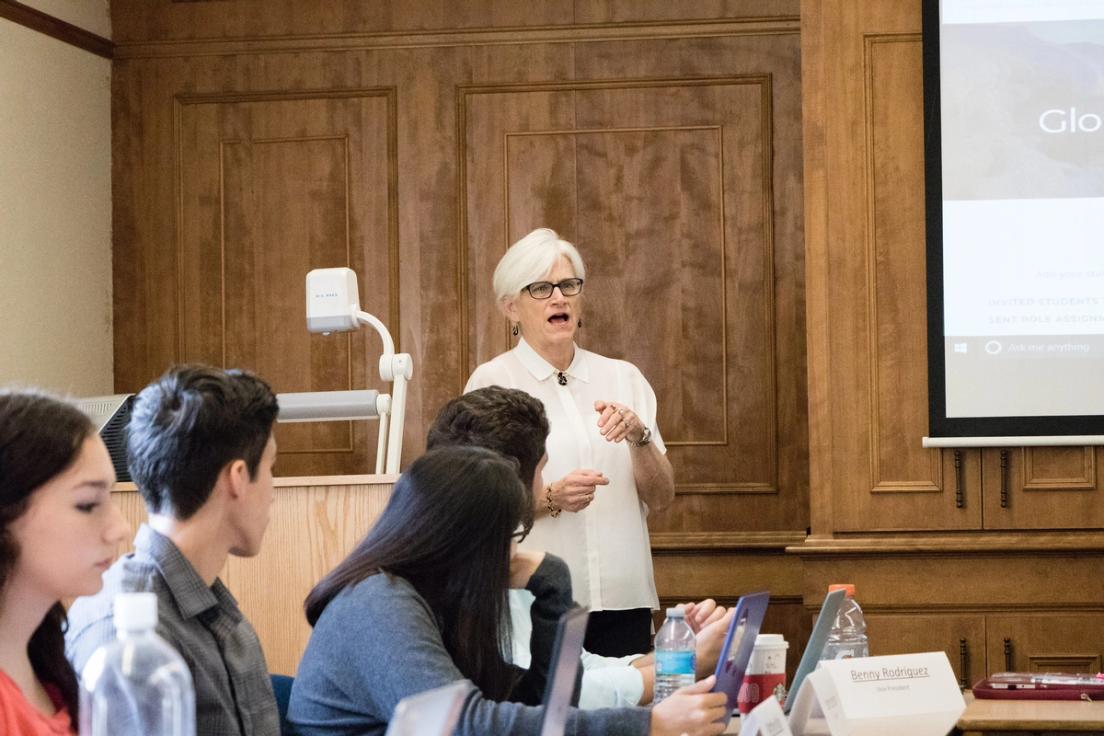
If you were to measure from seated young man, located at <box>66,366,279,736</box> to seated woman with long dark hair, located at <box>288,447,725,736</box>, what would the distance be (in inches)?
5.5

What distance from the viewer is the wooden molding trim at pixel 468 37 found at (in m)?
5.12

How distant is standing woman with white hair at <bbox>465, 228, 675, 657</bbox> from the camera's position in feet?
12.4

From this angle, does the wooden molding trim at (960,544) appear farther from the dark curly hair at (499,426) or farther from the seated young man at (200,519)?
the seated young man at (200,519)

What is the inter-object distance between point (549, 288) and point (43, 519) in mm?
2483

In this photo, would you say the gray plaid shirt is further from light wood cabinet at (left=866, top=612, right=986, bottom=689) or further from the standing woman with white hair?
light wood cabinet at (left=866, top=612, right=986, bottom=689)

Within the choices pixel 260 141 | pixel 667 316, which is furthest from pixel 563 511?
pixel 260 141

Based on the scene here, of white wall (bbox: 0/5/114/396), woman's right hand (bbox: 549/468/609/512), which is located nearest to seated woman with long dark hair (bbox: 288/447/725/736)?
woman's right hand (bbox: 549/468/609/512)

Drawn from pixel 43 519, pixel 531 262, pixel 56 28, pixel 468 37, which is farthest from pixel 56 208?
pixel 43 519

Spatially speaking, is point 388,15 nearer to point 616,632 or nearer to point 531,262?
point 531,262

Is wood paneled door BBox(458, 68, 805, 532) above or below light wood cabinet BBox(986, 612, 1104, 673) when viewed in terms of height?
above

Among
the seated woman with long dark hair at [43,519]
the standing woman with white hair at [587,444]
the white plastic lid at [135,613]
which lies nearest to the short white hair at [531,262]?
the standing woman with white hair at [587,444]

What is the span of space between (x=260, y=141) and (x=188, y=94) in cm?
32

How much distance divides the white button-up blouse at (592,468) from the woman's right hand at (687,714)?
157 cm

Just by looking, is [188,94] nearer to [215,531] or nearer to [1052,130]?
[1052,130]
